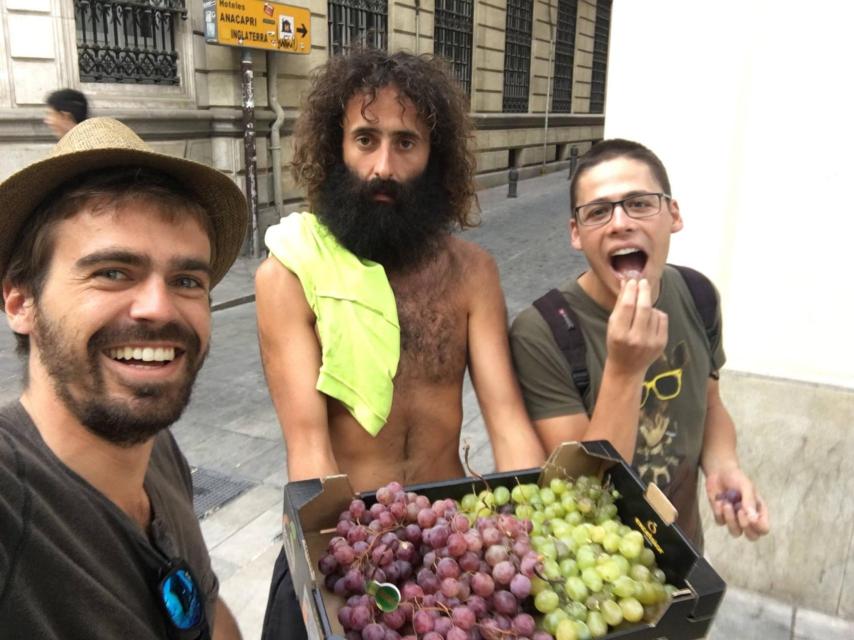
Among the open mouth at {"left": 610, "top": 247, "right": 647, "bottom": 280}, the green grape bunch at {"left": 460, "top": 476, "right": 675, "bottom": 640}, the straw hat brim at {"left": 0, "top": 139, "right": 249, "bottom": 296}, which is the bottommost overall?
the green grape bunch at {"left": 460, "top": 476, "right": 675, "bottom": 640}

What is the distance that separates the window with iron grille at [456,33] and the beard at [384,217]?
14514mm

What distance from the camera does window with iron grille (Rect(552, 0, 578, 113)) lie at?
2250 centimetres

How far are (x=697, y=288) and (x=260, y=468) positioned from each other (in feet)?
10.7

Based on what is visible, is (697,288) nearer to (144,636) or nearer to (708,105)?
(708,105)

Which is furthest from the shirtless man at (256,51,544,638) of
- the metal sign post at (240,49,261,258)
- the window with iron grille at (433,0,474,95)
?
the window with iron grille at (433,0,474,95)

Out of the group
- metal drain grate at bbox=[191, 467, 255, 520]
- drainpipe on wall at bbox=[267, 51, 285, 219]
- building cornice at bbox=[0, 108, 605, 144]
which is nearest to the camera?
metal drain grate at bbox=[191, 467, 255, 520]

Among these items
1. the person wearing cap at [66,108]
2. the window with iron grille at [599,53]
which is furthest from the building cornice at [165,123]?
the window with iron grille at [599,53]

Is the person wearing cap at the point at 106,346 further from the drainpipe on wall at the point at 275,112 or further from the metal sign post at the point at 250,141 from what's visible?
the drainpipe on wall at the point at 275,112

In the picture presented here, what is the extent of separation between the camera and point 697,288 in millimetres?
2082

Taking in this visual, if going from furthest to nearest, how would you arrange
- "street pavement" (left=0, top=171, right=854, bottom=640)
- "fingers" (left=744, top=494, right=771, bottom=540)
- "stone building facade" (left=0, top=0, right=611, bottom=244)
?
"stone building facade" (left=0, top=0, right=611, bottom=244)
"street pavement" (left=0, top=171, right=854, bottom=640)
"fingers" (left=744, top=494, right=771, bottom=540)

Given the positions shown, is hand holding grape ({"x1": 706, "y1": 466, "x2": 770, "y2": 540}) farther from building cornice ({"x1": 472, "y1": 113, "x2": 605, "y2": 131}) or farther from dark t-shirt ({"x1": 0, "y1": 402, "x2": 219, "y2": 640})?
building cornice ({"x1": 472, "y1": 113, "x2": 605, "y2": 131})

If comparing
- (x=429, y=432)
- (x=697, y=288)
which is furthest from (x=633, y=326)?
(x=429, y=432)

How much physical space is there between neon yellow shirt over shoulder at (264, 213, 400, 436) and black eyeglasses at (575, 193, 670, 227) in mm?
609

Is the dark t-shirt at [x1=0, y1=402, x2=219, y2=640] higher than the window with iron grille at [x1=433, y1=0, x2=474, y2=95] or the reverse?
the reverse
